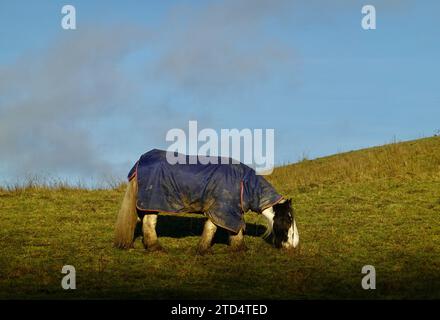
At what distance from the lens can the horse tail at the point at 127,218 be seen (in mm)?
15125

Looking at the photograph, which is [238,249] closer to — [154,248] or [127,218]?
[154,248]

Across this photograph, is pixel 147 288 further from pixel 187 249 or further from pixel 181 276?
pixel 187 249

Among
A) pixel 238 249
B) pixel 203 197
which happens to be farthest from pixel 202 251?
pixel 203 197

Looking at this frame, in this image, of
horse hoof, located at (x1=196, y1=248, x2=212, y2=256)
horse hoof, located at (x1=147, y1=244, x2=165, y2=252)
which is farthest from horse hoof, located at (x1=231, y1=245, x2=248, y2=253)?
horse hoof, located at (x1=147, y1=244, x2=165, y2=252)

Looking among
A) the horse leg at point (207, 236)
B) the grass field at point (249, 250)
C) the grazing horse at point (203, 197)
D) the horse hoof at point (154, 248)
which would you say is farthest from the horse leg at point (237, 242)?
the horse hoof at point (154, 248)

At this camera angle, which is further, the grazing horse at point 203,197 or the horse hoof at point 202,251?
the horse hoof at point 202,251

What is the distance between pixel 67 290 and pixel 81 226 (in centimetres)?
774

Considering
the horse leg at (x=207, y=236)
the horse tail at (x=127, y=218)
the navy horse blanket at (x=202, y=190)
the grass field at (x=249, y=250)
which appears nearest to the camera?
the grass field at (x=249, y=250)

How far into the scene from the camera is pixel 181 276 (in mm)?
12758

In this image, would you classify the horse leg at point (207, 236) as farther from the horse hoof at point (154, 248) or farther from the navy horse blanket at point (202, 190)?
the horse hoof at point (154, 248)

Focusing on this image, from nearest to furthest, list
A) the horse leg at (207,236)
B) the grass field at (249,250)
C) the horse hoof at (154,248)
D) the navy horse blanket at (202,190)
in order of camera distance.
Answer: the grass field at (249,250), the navy horse blanket at (202,190), the horse leg at (207,236), the horse hoof at (154,248)

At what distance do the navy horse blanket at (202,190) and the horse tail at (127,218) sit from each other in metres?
0.26

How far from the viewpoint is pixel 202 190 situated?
577 inches

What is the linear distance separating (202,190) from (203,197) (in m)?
0.16
